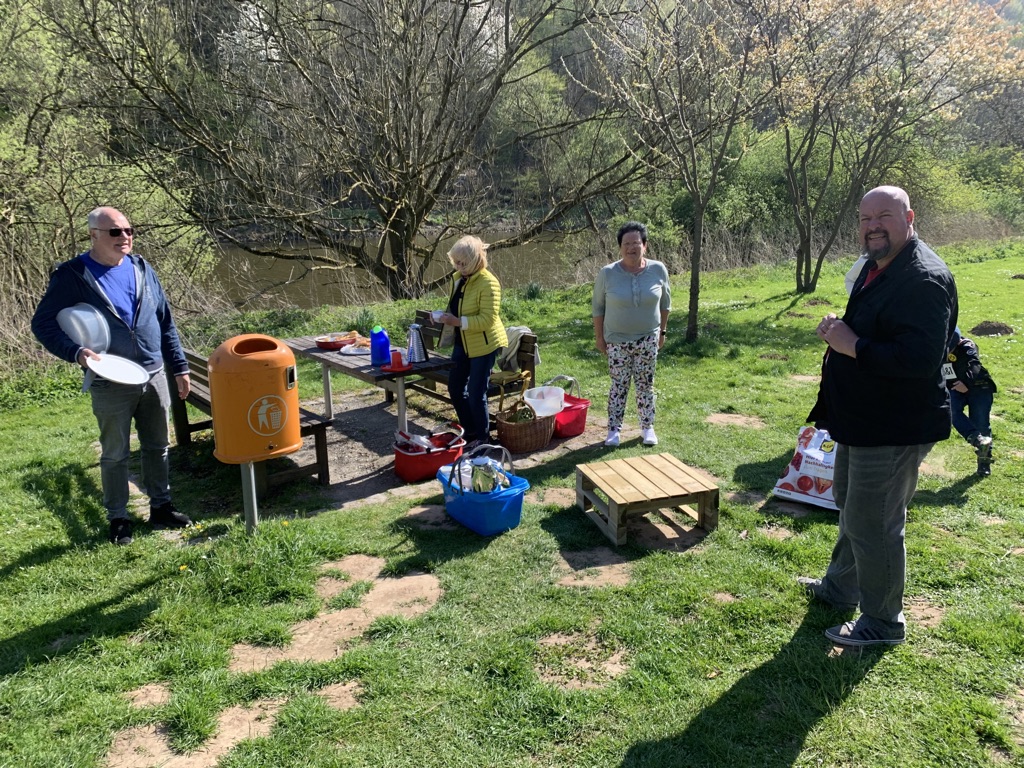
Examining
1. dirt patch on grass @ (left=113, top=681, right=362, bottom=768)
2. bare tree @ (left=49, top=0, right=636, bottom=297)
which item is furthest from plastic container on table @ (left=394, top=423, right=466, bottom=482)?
bare tree @ (left=49, top=0, right=636, bottom=297)

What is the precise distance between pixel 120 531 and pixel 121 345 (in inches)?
45.1

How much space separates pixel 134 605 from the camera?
11.6 feet

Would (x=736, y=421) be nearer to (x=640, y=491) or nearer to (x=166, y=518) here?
(x=640, y=491)

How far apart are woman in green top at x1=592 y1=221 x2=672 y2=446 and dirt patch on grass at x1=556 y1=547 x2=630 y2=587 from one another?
183cm

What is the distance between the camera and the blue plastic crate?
4.22 meters

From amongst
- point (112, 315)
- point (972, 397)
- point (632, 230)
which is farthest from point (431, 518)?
point (972, 397)

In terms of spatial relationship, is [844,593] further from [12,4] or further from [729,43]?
[12,4]

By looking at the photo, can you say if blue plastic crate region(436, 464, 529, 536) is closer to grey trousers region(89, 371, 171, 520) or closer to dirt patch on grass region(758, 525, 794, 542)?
dirt patch on grass region(758, 525, 794, 542)

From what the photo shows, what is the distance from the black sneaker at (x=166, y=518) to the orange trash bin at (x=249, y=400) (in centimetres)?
87

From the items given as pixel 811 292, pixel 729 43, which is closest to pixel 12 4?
pixel 729 43

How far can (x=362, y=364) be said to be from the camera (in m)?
5.91

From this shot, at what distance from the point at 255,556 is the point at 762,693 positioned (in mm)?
Answer: 2690

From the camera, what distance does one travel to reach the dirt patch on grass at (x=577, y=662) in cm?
299

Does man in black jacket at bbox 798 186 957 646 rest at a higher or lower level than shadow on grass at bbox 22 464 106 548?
higher
